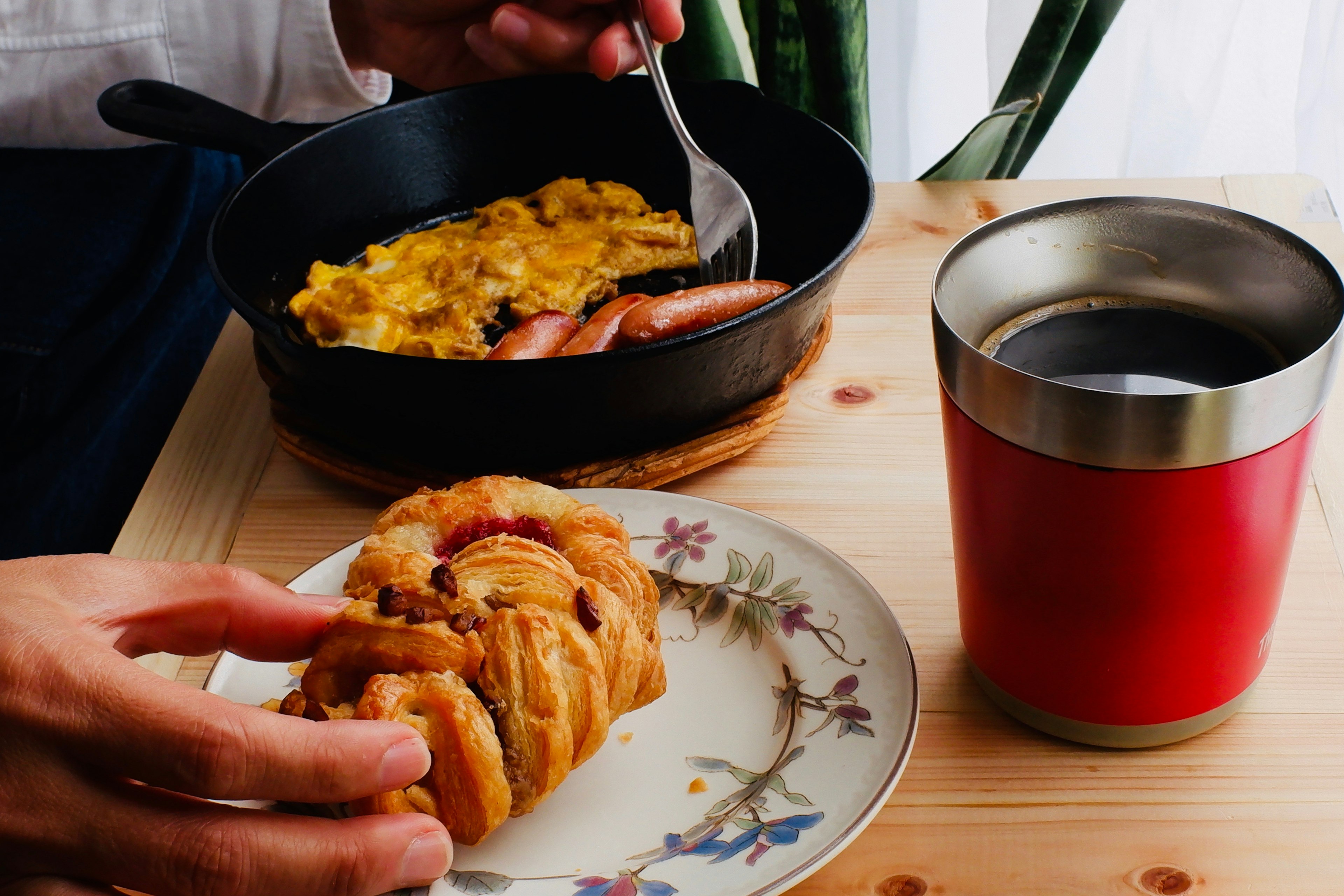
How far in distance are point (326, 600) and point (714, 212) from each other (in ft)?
2.58

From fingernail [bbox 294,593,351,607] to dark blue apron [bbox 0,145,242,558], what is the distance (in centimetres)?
88

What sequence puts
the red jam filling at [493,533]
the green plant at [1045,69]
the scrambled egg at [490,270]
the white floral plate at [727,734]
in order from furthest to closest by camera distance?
the green plant at [1045,69], the scrambled egg at [490,270], the red jam filling at [493,533], the white floral plate at [727,734]

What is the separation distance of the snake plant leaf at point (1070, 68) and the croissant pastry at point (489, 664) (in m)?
1.53

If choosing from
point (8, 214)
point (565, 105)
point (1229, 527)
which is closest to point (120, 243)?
point (8, 214)

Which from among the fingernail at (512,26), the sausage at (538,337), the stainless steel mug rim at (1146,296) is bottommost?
the sausage at (538,337)

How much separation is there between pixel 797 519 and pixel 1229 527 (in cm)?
44

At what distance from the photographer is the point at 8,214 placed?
59.7 inches

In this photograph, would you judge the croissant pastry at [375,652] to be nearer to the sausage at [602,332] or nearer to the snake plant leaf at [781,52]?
the sausage at [602,332]

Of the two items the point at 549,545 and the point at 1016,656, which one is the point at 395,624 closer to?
the point at 549,545

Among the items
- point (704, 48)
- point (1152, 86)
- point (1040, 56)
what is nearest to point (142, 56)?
point (704, 48)

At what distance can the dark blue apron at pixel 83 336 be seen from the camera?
147 cm

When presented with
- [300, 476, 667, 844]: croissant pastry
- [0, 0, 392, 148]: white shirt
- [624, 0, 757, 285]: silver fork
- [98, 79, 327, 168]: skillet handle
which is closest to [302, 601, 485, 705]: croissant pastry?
[300, 476, 667, 844]: croissant pastry

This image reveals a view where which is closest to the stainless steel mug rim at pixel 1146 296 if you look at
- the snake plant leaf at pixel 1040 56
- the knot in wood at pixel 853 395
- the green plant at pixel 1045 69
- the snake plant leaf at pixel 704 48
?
the knot in wood at pixel 853 395

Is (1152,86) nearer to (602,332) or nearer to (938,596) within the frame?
(602,332)
